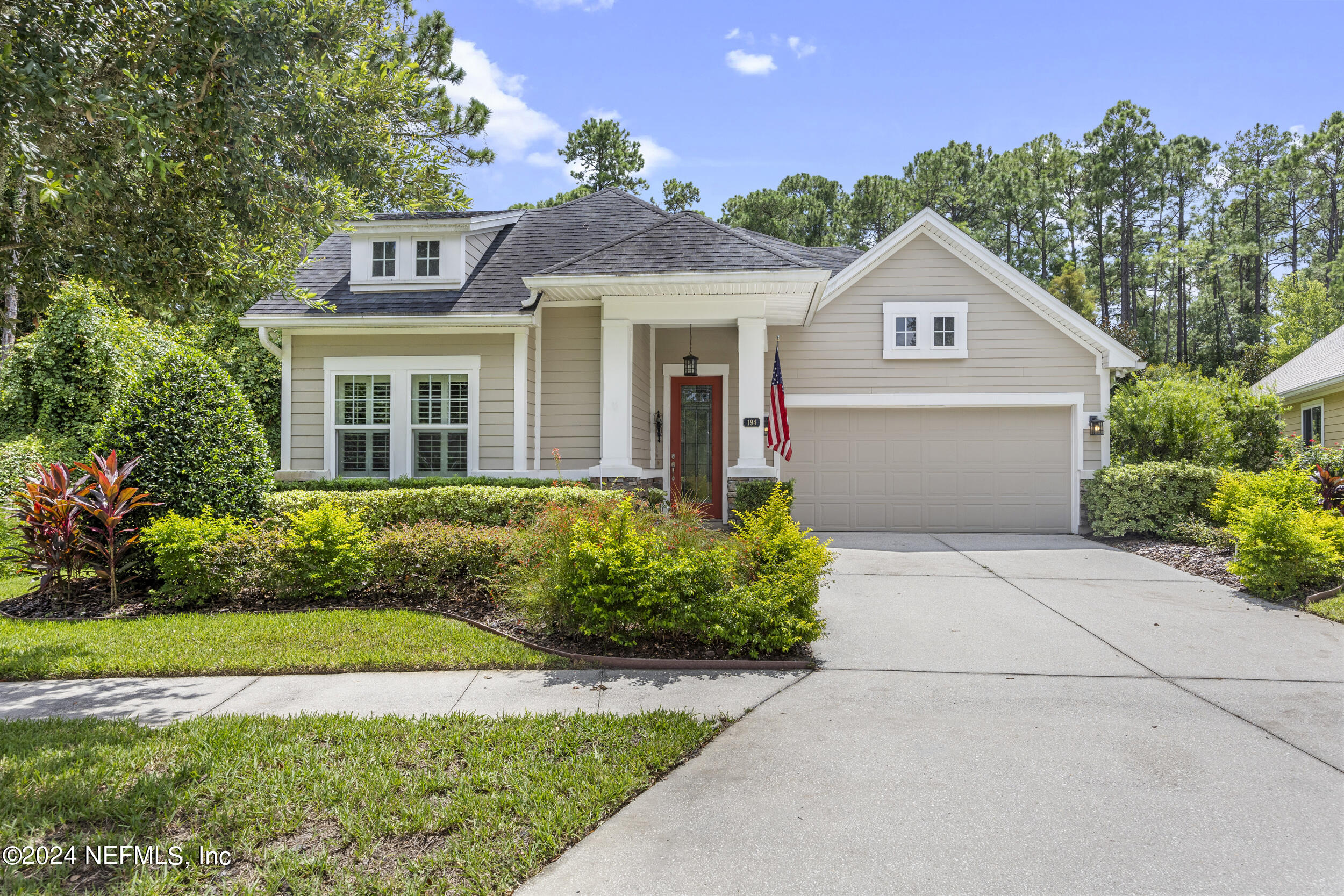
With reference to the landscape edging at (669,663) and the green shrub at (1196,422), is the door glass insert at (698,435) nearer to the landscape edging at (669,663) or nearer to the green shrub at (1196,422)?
the green shrub at (1196,422)

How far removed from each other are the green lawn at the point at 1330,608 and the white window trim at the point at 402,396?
9.41m

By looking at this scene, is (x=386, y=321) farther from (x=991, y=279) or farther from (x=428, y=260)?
(x=991, y=279)

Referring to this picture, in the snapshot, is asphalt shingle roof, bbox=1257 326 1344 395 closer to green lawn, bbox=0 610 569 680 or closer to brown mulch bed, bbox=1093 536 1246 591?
brown mulch bed, bbox=1093 536 1246 591

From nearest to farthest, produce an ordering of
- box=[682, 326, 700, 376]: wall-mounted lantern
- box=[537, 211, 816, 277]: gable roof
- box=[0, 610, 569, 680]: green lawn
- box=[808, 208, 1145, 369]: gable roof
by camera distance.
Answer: box=[0, 610, 569, 680]: green lawn < box=[537, 211, 816, 277]: gable roof < box=[682, 326, 700, 376]: wall-mounted lantern < box=[808, 208, 1145, 369]: gable roof

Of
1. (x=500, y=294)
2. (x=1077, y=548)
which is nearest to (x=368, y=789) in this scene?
(x=500, y=294)

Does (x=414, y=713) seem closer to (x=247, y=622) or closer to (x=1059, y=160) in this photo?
(x=247, y=622)

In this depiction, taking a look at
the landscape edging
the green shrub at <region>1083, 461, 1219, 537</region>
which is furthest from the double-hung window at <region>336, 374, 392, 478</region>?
the green shrub at <region>1083, 461, 1219, 537</region>

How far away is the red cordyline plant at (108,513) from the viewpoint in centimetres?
661

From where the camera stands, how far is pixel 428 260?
10977mm

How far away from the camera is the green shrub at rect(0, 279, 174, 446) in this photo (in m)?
11.4

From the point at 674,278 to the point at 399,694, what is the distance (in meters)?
6.26

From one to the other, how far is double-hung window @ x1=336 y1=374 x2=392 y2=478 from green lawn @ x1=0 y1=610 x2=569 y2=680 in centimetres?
443

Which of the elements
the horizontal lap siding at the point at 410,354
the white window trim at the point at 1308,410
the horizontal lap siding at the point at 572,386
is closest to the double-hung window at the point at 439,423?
the horizontal lap siding at the point at 410,354

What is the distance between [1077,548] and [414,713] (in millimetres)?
9677
